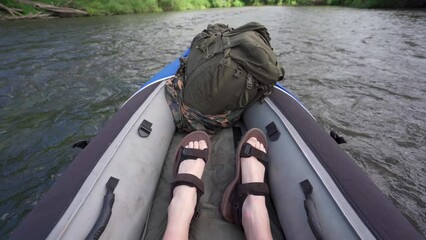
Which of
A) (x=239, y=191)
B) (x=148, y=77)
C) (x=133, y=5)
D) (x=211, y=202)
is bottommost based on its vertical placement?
(x=148, y=77)

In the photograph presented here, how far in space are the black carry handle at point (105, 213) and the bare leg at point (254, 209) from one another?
25.0 inches

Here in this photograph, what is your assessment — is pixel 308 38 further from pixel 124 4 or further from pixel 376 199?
pixel 124 4

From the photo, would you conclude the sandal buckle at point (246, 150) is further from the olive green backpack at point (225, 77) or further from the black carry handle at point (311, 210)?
the olive green backpack at point (225, 77)

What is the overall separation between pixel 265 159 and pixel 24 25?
37.1ft

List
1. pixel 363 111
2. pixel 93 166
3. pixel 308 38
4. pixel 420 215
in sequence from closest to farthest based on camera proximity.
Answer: pixel 93 166 → pixel 420 215 → pixel 363 111 → pixel 308 38

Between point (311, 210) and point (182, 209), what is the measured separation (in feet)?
2.01

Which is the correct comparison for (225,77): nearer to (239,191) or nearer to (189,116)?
(189,116)

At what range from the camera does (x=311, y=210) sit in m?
1.14

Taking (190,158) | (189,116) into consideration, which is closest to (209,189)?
(190,158)

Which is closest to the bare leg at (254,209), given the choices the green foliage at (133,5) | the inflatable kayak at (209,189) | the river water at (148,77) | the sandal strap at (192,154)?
the inflatable kayak at (209,189)

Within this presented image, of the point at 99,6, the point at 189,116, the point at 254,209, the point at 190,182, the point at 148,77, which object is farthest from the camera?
the point at 99,6

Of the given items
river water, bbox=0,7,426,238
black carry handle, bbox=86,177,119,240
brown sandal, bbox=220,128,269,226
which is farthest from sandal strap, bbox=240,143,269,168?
river water, bbox=0,7,426,238

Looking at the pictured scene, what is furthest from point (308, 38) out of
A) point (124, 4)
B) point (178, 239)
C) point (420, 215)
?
point (124, 4)

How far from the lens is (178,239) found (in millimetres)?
1163
